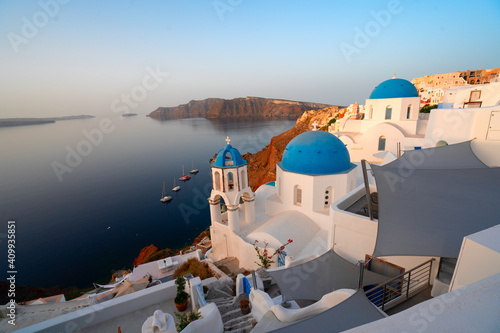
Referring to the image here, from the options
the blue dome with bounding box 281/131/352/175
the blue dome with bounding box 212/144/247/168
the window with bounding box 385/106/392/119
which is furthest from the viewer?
the window with bounding box 385/106/392/119

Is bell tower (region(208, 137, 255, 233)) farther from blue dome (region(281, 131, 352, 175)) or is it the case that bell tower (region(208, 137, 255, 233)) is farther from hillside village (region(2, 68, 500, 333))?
blue dome (region(281, 131, 352, 175))

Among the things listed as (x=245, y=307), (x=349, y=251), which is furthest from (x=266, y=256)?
(x=349, y=251)

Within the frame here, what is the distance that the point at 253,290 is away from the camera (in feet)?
20.9

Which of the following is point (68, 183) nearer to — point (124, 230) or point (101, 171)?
point (101, 171)

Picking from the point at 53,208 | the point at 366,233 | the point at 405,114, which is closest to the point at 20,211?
the point at 53,208

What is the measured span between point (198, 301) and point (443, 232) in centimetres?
615

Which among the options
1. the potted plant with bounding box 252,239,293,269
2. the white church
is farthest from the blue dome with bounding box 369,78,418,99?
the potted plant with bounding box 252,239,293,269

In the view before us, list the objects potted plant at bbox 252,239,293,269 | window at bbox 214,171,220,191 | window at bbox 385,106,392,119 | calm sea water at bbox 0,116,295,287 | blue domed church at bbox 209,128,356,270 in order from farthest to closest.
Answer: calm sea water at bbox 0,116,295,287
window at bbox 385,106,392,119
window at bbox 214,171,220,191
blue domed church at bbox 209,128,356,270
potted plant at bbox 252,239,293,269

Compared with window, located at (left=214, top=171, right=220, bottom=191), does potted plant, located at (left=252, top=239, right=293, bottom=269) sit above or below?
below

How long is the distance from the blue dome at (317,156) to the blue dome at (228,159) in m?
2.88

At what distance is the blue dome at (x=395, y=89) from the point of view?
18.4m

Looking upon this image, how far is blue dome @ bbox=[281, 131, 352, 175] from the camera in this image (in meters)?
11.7

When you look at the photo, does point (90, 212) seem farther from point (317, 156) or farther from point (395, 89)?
point (395, 89)

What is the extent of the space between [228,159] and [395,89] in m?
15.8
